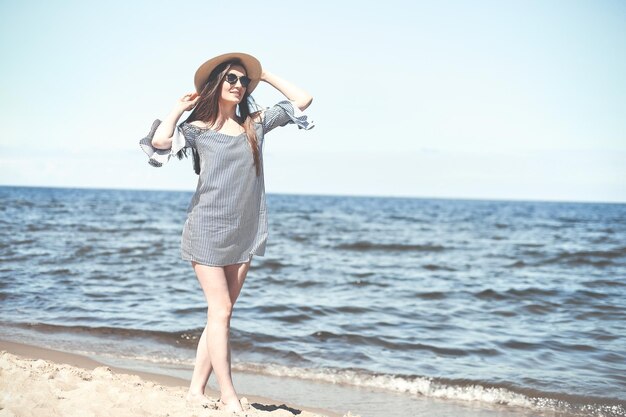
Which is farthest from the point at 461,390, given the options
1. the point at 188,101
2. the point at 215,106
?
the point at 188,101

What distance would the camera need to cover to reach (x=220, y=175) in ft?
12.1

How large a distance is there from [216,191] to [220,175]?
0.32 ft

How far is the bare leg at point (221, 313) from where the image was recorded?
373cm

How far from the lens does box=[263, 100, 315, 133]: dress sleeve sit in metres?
3.92

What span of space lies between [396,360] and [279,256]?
9.01m

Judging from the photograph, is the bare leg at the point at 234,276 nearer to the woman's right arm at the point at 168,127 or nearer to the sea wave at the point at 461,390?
the woman's right arm at the point at 168,127

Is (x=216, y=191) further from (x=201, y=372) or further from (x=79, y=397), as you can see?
(x=79, y=397)

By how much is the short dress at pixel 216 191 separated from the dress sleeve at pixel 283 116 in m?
0.24

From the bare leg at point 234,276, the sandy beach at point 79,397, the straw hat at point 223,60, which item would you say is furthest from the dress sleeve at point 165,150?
the sandy beach at point 79,397

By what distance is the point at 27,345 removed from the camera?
6699mm

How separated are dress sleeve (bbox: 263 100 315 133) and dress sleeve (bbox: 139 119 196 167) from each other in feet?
1.64

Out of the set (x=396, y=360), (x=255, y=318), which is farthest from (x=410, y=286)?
(x=396, y=360)

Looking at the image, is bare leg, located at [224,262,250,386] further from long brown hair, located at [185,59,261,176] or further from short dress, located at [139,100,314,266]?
long brown hair, located at [185,59,261,176]

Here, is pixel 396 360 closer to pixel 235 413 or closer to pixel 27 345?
pixel 235 413
